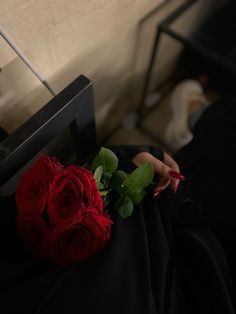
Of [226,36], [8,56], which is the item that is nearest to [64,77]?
[8,56]

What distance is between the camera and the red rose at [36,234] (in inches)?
13.0

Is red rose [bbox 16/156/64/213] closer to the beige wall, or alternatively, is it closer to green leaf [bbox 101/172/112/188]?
green leaf [bbox 101/172/112/188]

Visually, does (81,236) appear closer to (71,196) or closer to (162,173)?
(71,196)

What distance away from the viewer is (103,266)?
367mm

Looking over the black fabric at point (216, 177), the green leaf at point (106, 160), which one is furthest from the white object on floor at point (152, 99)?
the green leaf at point (106, 160)

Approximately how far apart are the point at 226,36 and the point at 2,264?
1.01 m

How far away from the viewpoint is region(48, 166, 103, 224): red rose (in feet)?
1.05

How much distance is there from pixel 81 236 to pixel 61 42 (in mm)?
392

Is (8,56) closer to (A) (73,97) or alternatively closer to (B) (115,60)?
(A) (73,97)

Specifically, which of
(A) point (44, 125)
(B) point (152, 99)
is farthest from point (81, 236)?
(B) point (152, 99)

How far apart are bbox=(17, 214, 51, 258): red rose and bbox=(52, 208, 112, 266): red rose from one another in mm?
12

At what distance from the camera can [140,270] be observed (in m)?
0.39

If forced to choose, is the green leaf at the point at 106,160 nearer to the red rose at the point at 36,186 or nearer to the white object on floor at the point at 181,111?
the red rose at the point at 36,186

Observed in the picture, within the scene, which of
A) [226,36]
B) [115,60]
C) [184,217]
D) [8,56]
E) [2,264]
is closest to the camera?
[2,264]
